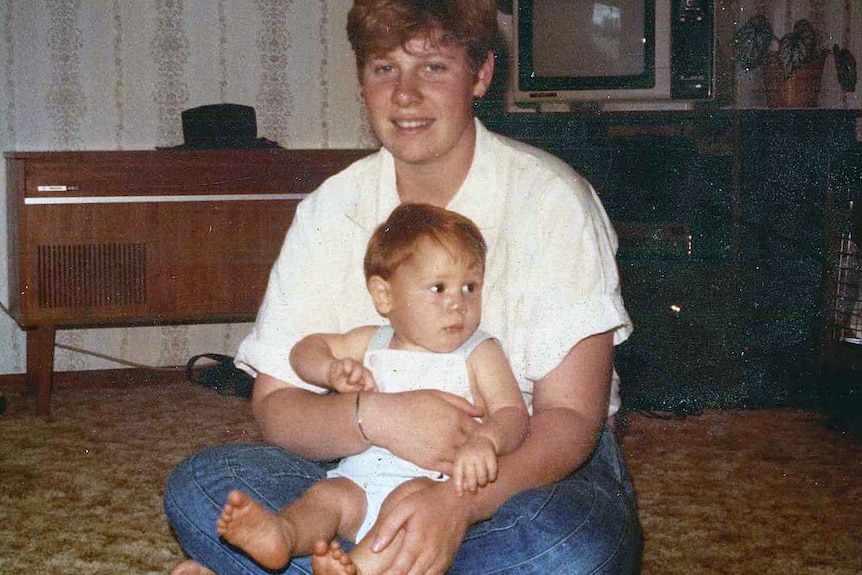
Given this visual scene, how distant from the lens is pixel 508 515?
39.4 inches

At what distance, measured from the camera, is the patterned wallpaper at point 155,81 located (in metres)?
2.78

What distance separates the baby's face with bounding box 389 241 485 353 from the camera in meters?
1.07

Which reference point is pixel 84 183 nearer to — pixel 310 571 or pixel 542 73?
pixel 542 73

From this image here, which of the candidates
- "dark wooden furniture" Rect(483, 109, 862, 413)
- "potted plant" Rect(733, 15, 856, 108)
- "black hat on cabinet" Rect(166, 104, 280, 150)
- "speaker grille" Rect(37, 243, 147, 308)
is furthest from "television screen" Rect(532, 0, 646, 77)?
"speaker grille" Rect(37, 243, 147, 308)

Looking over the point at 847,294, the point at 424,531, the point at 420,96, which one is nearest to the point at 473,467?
the point at 424,531

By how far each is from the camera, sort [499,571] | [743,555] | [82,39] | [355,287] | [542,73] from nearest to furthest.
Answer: [499,571] < [355,287] < [743,555] < [542,73] < [82,39]

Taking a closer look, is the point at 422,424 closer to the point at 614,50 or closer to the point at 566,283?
the point at 566,283

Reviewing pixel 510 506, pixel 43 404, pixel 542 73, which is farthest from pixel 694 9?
pixel 43 404

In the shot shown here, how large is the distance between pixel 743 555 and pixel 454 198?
0.88m

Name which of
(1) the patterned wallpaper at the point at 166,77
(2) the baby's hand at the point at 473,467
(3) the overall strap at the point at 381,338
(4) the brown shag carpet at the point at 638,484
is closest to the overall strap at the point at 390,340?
(3) the overall strap at the point at 381,338

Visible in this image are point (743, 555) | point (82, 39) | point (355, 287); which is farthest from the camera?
point (82, 39)

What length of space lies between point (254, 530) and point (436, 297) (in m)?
0.32

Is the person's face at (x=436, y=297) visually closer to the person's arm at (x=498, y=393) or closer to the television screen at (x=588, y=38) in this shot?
the person's arm at (x=498, y=393)

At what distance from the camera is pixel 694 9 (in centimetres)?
245
